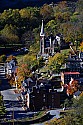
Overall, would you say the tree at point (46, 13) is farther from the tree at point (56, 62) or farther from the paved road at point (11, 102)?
the paved road at point (11, 102)

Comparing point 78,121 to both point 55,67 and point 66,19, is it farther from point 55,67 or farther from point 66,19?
point 66,19

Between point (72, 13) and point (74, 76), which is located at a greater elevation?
point (72, 13)

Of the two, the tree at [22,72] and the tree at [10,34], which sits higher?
the tree at [10,34]

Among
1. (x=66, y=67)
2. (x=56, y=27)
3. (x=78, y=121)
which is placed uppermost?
(x=56, y=27)

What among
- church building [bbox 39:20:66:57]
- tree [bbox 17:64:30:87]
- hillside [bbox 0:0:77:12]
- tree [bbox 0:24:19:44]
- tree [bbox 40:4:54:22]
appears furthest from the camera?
hillside [bbox 0:0:77:12]

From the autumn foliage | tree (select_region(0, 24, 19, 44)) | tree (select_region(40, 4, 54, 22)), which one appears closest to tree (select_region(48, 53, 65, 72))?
the autumn foliage

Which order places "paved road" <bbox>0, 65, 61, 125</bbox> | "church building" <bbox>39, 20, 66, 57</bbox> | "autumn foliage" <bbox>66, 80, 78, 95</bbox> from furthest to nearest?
"church building" <bbox>39, 20, 66, 57</bbox> → "autumn foliage" <bbox>66, 80, 78, 95</bbox> → "paved road" <bbox>0, 65, 61, 125</bbox>

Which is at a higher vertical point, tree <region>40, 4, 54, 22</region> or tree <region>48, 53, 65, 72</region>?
tree <region>40, 4, 54, 22</region>

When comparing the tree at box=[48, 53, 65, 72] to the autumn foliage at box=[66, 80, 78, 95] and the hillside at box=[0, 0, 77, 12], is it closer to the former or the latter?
the autumn foliage at box=[66, 80, 78, 95]

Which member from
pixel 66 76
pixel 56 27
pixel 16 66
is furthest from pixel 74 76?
pixel 56 27

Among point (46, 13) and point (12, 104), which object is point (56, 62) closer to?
point (12, 104)

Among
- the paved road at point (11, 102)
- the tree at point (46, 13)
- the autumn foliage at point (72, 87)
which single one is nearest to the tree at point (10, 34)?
the tree at point (46, 13)
